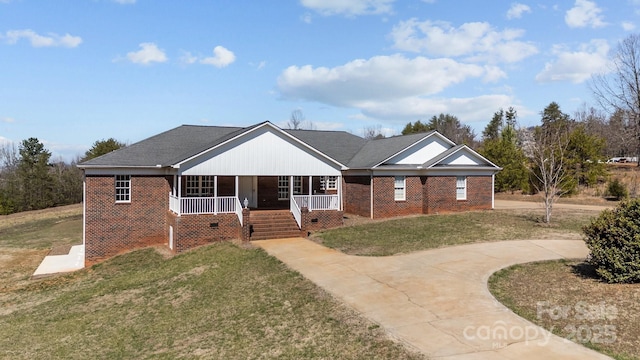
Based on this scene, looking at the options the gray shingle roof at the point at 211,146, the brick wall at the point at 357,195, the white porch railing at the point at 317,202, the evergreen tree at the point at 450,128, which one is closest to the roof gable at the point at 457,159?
the gray shingle roof at the point at 211,146

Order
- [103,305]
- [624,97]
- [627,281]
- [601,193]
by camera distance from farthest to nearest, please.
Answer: [624,97]
[601,193]
[103,305]
[627,281]

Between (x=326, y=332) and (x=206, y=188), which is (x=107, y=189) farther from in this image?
(x=326, y=332)

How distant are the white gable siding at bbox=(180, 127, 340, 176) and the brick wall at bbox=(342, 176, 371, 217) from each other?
3.48 meters

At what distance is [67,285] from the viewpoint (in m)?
15.8

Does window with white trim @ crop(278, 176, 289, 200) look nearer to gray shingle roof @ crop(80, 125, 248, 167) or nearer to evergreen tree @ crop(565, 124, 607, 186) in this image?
gray shingle roof @ crop(80, 125, 248, 167)

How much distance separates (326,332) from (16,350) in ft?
25.8

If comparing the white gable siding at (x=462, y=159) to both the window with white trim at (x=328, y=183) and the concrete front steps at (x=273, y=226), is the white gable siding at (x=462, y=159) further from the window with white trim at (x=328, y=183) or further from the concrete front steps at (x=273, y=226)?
the concrete front steps at (x=273, y=226)

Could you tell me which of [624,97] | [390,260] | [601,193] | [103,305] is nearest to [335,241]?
[390,260]

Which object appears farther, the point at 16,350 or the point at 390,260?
the point at 390,260

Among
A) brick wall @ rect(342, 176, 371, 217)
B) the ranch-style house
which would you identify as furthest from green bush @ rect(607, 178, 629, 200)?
brick wall @ rect(342, 176, 371, 217)

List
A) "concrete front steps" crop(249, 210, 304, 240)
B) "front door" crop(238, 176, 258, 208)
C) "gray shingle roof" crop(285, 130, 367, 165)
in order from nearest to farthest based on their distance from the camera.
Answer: "concrete front steps" crop(249, 210, 304, 240), "front door" crop(238, 176, 258, 208), "gray shingle roof" crop(285, 130, 367, 165)

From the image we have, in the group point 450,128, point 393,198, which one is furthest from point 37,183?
point 450,128

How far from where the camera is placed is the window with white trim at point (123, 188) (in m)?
19.7

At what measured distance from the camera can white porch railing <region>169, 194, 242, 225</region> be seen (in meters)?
18.2
